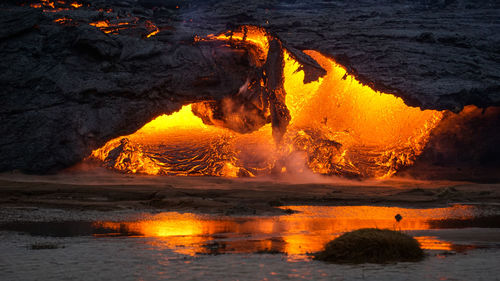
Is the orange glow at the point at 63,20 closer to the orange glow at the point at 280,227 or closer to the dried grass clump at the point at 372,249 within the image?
the orange glow at the point at 280,227

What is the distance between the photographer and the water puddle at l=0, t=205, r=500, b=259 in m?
7.84

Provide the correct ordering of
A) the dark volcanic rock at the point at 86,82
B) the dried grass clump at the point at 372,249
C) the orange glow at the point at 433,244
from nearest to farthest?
the dried grass clump at the point at 372,249 < the orange glow at the point at 433,244 < the dark volcanic rock at the point at 86,82

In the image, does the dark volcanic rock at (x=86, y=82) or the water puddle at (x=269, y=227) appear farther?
the dark volcanic rock at (x=86, y=82)

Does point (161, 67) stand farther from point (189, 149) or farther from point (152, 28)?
point (189, 149)

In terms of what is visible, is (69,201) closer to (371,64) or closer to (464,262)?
(464,262)

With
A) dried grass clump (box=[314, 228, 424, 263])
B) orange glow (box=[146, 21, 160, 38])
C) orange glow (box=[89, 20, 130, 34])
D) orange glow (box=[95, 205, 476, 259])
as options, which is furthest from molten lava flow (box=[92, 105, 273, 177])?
dried grass clump (box=[314, 228, 424, 263])

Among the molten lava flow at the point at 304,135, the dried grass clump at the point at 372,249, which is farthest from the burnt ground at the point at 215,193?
the dried grass clump at the point at 372,249

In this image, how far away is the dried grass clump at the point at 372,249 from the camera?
271 inches

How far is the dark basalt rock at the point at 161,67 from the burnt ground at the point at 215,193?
1356mm

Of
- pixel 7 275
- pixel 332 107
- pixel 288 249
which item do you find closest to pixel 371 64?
pixel 332 107

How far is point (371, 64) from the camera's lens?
18.2 m

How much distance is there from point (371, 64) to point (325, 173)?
3.50 meters

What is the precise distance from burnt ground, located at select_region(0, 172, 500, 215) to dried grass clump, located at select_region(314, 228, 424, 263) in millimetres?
4569

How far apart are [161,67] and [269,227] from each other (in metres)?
8.83
